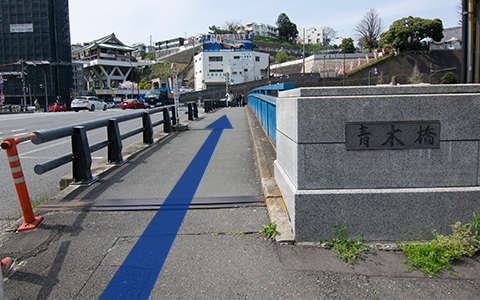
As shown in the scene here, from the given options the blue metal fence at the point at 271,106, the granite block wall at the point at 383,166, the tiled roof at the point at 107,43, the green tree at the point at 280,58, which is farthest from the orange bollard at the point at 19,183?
the tiled roof at the point at 107,43

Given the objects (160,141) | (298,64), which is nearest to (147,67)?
(298,64)

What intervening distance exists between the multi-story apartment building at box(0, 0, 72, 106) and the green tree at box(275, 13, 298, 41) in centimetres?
11759

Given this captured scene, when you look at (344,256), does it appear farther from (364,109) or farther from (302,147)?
(364,109)

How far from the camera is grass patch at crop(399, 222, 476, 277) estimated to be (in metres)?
2.94

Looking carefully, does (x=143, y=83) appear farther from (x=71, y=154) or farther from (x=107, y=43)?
(x=71, y=154)

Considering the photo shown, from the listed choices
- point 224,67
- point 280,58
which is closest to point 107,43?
point 224,67

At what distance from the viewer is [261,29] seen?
558 ft

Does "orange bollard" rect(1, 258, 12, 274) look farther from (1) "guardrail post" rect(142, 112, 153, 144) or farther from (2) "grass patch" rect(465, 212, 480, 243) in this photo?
(1) "guardrail post" rect(142, 112, 153, 144)

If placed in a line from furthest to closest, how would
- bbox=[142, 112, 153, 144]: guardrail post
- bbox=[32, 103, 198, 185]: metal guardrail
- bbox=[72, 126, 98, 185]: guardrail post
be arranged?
1. bbox=[142, 112, 153, 144]: guardrail post
2. bbox=[72, 126, 98, 185]: guardrail post
3. bbox=[32, 103, 198, 185]: metal guardrail

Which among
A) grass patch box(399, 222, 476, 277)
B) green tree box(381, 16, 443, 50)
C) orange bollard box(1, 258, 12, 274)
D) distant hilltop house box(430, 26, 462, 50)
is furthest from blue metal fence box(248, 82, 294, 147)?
distant hilltop house box(430, 26, 462, 50)

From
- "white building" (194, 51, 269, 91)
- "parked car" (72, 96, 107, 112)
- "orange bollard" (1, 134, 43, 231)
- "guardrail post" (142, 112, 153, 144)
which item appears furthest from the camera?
"white building" (194, 51, 269, 91)

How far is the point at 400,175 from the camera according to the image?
3.39 meters

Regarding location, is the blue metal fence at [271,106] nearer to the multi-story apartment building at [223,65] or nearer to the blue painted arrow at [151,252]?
the blue painted arrow at [151,252]

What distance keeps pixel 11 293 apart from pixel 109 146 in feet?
14.1
